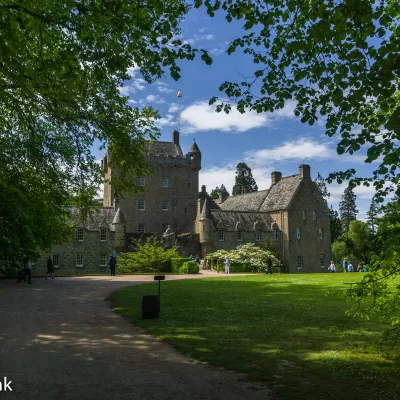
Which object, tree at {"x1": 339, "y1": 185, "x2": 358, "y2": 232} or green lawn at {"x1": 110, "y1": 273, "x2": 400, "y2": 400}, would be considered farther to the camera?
tree at {"x1": 339, "y1": 185, "x2": 358, "y2": 232}

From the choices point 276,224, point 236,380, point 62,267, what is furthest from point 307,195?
point 236,380

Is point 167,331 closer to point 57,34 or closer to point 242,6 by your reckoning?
point 242,6

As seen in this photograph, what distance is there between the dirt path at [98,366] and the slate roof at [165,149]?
159 ft

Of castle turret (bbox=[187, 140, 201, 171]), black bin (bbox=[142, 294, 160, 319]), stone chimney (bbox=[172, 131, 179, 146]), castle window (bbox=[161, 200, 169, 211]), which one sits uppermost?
stone chimney (bbox=[172, 131, 179, 146])

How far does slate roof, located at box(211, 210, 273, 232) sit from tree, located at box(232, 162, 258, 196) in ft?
102

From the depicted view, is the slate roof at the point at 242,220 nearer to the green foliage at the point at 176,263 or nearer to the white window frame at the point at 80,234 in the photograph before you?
the green foliage at the point at 176,263

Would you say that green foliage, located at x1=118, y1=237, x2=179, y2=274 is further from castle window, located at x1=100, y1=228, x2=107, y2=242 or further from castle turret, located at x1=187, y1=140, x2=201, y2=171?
castle turret, located at x1=187, y1=140, x2=201, y2=171

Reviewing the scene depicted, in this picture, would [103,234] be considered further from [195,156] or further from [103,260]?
[195,156]

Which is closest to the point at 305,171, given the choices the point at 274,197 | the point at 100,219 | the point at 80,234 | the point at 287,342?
the point at 274,197

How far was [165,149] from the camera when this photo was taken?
62.7 metres

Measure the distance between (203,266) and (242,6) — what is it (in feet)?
138

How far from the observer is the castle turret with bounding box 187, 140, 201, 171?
61.9 metres

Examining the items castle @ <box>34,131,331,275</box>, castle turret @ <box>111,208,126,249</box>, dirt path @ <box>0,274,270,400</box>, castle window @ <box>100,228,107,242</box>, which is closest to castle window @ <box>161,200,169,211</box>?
castle @ <box>34,131,331,275</box>

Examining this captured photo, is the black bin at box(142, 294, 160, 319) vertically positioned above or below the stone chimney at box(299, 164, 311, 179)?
below
